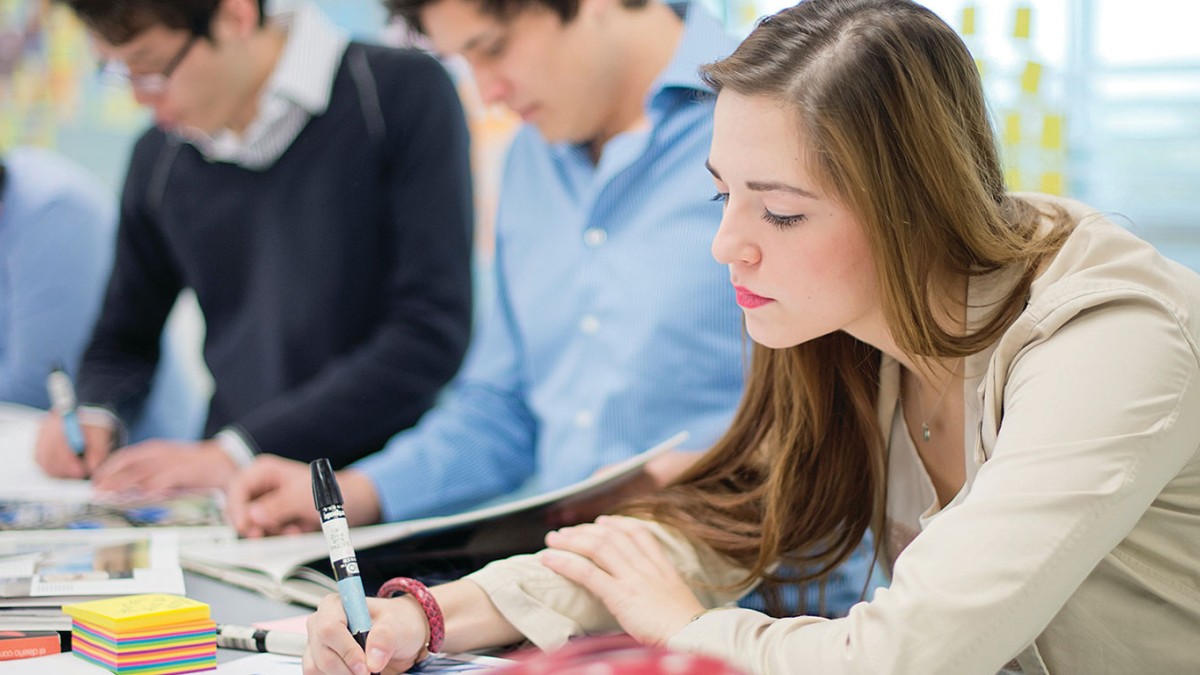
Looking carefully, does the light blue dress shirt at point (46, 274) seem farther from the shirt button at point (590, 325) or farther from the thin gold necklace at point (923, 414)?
the thin gold necklace at point (923, 414)

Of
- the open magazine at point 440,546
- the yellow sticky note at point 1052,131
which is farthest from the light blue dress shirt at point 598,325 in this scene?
the yellow sticky note at point 1052,131

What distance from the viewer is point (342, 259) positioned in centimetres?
217

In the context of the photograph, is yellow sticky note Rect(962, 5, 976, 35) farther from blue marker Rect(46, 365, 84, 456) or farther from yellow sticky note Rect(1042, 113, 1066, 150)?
blue marker Rect(46, 365, 84, 456)

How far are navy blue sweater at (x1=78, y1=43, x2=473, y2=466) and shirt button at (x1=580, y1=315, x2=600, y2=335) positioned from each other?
522 mm

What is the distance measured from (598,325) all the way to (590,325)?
1cm

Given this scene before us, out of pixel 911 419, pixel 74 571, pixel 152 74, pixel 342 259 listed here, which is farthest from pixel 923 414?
pixel 152 74

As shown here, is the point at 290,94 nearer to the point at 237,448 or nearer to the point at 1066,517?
the point at 237,448

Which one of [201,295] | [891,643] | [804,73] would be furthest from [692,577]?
[201,295]

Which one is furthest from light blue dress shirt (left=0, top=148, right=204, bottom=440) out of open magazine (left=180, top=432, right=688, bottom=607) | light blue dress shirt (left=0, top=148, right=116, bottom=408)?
open magazine (left=180, top=432, right=688, bottom=607)

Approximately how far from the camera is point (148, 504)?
1652 mm

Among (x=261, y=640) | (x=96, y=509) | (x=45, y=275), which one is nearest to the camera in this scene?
(x=261, y=640)

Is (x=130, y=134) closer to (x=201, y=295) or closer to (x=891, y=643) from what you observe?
(x=201, y=295)

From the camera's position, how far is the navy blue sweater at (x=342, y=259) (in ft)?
6.89

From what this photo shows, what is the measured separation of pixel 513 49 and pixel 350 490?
69 centimetres
